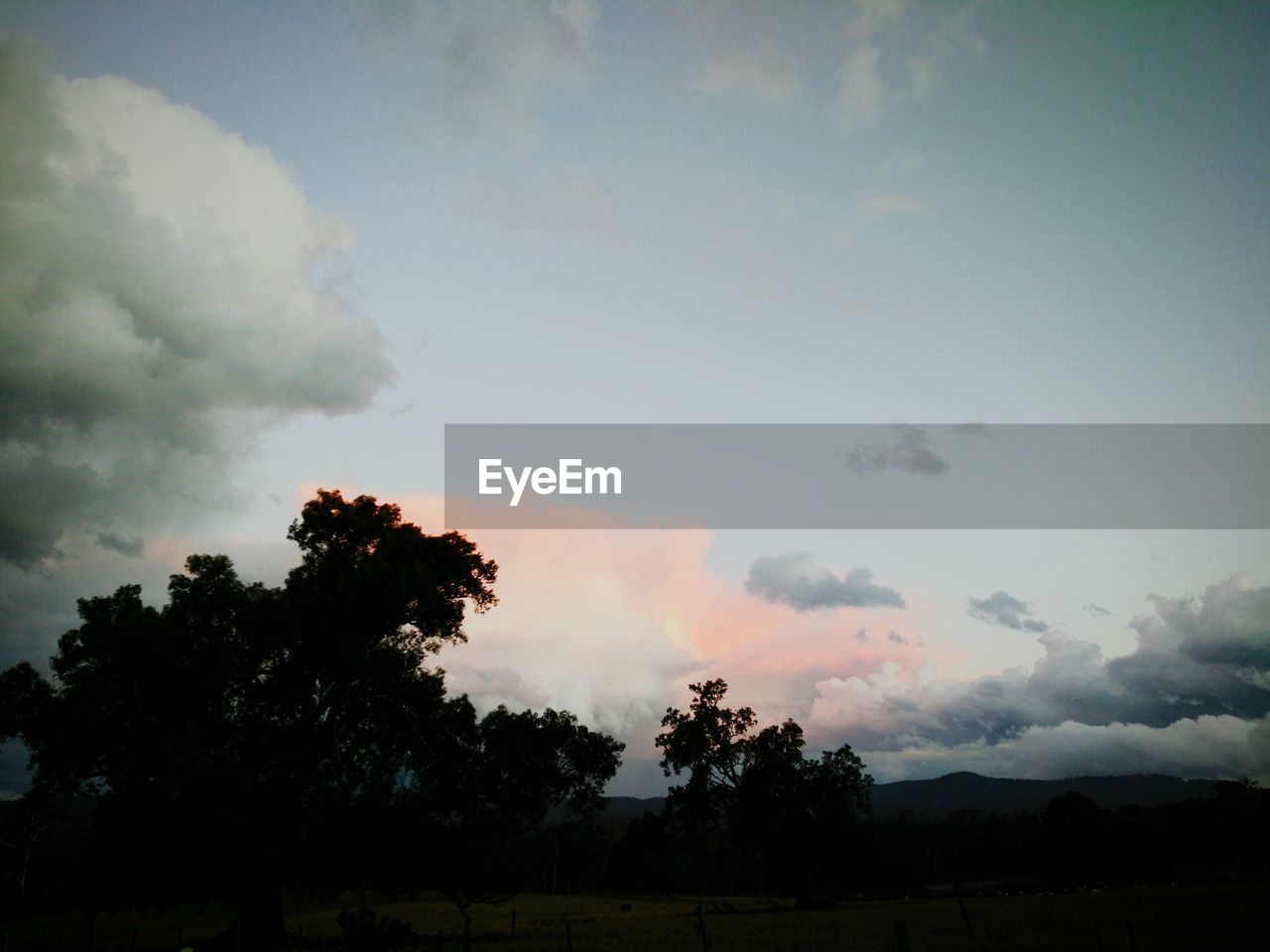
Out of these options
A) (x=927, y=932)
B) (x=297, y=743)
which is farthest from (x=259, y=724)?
(x=927, y=932)

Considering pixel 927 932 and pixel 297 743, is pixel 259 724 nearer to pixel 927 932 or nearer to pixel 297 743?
pixel 297 743

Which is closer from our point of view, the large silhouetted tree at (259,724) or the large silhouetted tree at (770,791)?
the large silhouetted tree at (259,724)

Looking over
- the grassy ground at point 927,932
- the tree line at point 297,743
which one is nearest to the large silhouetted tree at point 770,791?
the grassy ground at point 927,932

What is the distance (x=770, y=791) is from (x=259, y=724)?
41703 mm

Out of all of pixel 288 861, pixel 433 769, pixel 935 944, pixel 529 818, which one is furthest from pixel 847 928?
pixel 288 861

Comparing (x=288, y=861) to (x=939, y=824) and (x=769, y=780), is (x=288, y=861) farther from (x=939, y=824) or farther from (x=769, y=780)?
(x=939, y=824)

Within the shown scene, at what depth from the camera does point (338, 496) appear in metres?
33.6

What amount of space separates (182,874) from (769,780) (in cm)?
4319

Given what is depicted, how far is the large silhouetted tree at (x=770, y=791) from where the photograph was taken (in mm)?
57906

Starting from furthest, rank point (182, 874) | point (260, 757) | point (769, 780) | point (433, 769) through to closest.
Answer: point (769, 780) → point (433, 769) → point (260, 757) → point (182, 874)

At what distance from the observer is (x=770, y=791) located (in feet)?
188

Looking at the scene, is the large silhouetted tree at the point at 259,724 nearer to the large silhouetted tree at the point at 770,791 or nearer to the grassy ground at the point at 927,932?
the grassy ground at the point at 927,932

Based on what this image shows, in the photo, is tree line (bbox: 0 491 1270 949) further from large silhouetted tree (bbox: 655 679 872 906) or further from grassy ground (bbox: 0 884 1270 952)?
large silhouetted tree (bbox: 655 679 872 906)

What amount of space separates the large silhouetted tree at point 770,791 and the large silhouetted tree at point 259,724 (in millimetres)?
29339
